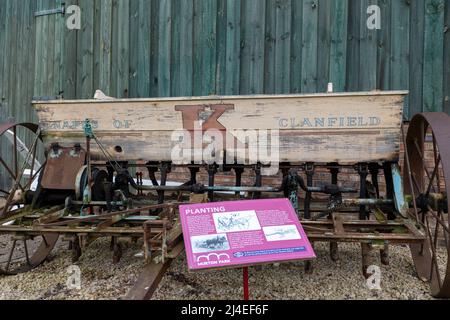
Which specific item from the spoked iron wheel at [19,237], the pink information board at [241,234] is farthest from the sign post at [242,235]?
the spoked iron wheel at [19,237]

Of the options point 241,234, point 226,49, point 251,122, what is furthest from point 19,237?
point 226,49

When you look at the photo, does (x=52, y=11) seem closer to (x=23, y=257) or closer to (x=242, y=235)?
(x=23, y=257)

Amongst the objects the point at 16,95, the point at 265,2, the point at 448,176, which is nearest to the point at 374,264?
the point at 448,176

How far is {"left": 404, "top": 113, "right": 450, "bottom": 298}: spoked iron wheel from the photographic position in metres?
2.63

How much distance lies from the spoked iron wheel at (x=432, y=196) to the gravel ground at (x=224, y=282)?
0.56 ft

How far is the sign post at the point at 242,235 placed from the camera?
6.59 ft

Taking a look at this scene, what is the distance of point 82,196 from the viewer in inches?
141

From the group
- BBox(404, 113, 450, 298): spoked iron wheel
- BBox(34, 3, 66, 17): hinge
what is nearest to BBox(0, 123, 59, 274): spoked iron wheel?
BBox(34, 3, 66, 17): hinge

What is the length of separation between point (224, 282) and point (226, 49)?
10.8 ft

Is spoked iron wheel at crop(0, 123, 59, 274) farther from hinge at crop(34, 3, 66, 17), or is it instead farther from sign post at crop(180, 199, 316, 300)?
hinge at crop(34, 3, 66, 17)

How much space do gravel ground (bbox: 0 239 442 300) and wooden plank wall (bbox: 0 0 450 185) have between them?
7.61 feet
